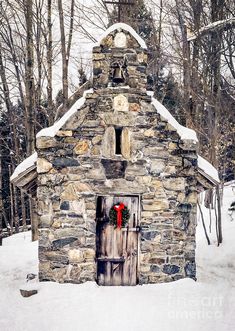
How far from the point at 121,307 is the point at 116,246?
138 cm

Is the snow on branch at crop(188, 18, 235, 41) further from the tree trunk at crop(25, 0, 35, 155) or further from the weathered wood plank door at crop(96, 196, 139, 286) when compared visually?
the tree trunk at crop(25, 0, 35, 155)

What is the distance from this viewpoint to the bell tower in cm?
761

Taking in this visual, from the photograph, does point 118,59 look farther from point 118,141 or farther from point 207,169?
point 207,169

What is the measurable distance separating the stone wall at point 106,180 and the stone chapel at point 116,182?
21mm

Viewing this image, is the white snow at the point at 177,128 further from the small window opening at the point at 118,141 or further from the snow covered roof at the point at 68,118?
the small window opening at the point at 118,141

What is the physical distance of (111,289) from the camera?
7426 mm

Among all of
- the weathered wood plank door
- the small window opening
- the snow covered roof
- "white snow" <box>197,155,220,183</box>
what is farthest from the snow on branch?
the weathered wood plank door

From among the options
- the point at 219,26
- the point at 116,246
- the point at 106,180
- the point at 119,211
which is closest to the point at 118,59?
the point at 106,180

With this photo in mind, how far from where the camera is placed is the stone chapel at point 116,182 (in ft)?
24.7

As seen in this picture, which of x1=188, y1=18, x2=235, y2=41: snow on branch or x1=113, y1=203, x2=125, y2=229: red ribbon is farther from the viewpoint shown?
x1=188, y1=18, x2=235, y2=41: snow on branch

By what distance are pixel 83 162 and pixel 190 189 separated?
2.37 metres

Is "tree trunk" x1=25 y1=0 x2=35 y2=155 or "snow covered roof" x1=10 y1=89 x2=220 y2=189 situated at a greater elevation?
"tree trunk" x1=25 y1=0 x2=35 y2=155

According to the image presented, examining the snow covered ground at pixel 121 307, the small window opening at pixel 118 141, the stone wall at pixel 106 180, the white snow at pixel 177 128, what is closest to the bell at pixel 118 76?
the stone wall at pixel 106 180

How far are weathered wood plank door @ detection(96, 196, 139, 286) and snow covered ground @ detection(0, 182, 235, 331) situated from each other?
30 cm
